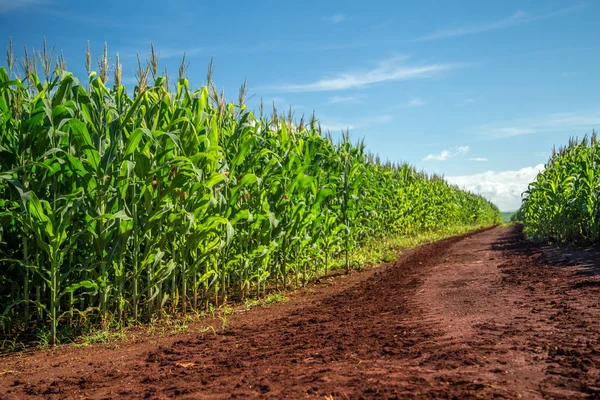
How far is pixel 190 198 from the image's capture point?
17.1 feet

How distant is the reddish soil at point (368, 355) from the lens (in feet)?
Answer: 8.99

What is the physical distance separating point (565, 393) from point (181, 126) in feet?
13.7

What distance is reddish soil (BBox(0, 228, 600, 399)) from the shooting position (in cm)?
274

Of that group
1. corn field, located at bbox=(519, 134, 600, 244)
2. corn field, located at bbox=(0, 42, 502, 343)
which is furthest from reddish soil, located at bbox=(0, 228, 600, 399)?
corn field, located at bbox=(519, 134, 600, 244)

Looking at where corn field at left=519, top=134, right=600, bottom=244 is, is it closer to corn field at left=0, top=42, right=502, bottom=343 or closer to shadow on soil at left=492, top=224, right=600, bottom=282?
shadow on soil at left=492, top=224, right=600, bottom=282

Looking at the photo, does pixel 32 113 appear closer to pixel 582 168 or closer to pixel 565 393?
pixel 565 393

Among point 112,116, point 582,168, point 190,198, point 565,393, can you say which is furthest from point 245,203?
point 582,168

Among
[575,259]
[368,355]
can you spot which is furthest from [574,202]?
[368,355]

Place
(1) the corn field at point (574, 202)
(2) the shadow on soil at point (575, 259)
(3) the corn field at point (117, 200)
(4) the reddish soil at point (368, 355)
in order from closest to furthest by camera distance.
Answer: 1. (4) the reddish soil at point (368, 355)
2. (3) the corn field at point (117, 200)
3. (2) the shadow on soil at point (575, 259)
4. (1) the corn field at point (574, 202)

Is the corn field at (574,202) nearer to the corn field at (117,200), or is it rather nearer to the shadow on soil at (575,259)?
the shadow on soil at (575,259)

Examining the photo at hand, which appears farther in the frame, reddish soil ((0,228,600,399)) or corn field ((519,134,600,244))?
corn field ((519,134,600,244))

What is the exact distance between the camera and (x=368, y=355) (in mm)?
3416

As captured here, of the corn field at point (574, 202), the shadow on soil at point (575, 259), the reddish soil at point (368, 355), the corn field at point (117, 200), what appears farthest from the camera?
the corn field at point (574, 202)

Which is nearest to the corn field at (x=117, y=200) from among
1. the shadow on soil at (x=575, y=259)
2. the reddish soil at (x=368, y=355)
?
the reddish soil at (x=368, y=355)
